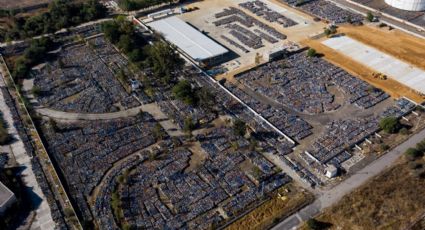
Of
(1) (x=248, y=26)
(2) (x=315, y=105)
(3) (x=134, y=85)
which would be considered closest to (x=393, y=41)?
(2) (x=315, y=105)

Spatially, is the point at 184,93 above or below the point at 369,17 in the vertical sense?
below

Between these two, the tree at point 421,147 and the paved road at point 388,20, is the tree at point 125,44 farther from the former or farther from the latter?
the tree at point 421,147

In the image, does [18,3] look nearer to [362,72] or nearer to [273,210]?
[362,72]

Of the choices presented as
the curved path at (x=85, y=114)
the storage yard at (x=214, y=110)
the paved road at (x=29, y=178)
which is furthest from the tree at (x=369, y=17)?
the paved road at (x=29, y=178)

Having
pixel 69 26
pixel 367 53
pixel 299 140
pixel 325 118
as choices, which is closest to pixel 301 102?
pixel 325 118

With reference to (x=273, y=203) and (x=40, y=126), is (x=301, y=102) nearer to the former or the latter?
(x=273, y=203)

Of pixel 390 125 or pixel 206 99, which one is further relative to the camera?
pixel 206 99
